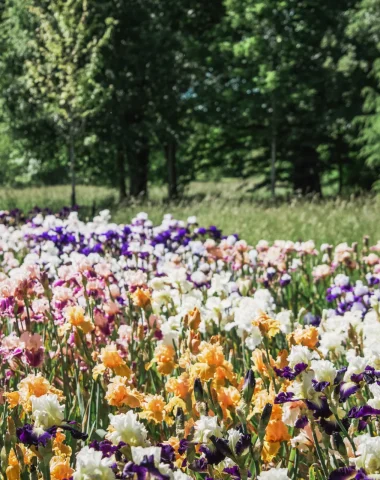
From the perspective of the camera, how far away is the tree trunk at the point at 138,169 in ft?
68.3

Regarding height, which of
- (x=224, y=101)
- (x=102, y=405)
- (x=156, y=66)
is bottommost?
(x=102, y=405)

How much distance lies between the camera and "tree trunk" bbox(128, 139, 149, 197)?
20.8 meters

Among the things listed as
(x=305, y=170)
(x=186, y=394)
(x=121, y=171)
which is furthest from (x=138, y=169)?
(x=186, y=394)

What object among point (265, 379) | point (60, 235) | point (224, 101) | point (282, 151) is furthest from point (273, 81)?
point (265, 379)

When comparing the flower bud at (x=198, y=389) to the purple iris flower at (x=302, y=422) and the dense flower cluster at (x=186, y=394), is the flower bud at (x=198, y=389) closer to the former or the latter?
the dense flower cluster at (x=186, y=394)

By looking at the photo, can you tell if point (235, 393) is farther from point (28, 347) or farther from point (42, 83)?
point (42, 83)

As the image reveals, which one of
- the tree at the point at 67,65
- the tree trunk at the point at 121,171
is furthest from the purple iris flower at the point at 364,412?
the tree trunk at the point at 121,171

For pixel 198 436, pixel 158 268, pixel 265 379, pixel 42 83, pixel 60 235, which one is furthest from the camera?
pixel 42 83

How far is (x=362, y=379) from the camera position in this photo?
1.73 metres

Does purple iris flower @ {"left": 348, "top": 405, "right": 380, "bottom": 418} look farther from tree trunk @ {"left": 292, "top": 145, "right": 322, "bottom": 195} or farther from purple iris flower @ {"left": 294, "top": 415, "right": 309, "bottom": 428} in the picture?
tree trunk @ {"left": 292, "top": 145, "right": 322, "bottom": 195}

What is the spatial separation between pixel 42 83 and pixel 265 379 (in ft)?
51.1

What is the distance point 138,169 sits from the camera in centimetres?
2125

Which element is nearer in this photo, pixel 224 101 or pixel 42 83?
pixel 42 83

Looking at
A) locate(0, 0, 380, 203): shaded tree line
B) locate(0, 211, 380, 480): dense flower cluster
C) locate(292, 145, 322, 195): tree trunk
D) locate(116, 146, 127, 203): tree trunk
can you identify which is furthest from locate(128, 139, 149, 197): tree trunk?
locate(0, 211, 380, 480): dense flower cluster
